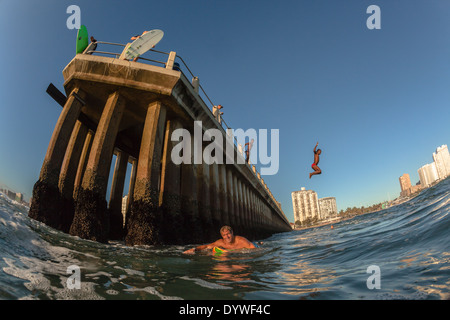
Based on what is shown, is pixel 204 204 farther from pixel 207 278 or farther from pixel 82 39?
pixel 82 39

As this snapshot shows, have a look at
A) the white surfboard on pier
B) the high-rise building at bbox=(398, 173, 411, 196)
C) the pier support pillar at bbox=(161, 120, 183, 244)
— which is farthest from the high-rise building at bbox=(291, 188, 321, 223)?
the white surfboard on pier

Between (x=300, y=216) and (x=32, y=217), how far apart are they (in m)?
121

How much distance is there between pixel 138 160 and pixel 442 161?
32.9m

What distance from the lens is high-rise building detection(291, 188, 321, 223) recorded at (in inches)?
4464

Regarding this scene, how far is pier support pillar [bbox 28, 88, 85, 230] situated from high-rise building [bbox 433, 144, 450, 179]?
3193 cm

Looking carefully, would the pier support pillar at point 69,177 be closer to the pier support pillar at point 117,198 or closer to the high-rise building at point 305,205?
the pier support pillar at point 117,198

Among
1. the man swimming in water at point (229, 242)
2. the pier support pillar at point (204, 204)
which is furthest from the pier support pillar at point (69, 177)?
the pier support pillar at point (204, 204)

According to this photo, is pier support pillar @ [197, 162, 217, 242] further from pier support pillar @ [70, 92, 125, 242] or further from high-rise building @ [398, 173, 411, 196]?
high-rise building @ [398, 173, 411, 196]

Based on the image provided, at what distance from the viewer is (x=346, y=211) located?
12312cm

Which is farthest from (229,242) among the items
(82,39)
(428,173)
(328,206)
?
(328,206)

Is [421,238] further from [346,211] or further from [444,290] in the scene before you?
[346,211]

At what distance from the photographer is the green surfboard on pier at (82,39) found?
842 cm

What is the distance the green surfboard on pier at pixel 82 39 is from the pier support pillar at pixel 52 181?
2669mm

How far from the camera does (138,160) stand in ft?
27.9
